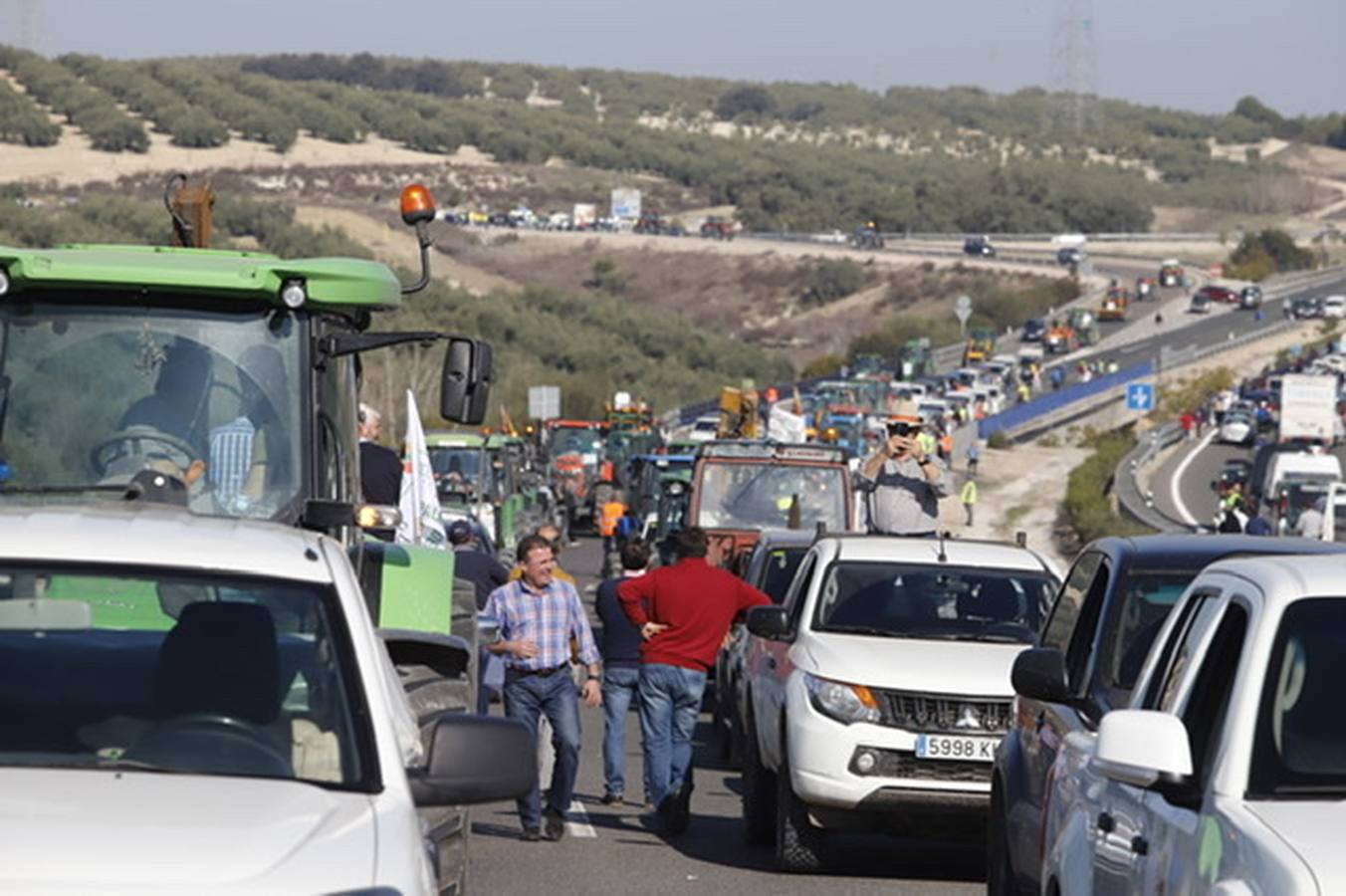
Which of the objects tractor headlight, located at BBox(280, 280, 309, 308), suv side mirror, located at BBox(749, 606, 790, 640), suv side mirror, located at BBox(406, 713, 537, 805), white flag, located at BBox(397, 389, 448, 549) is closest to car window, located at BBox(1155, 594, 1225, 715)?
suv side mirror, located at BBox(406, 713, 537, 805)

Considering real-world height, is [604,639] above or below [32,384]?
below

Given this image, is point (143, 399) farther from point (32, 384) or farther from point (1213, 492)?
point (1213, 492)

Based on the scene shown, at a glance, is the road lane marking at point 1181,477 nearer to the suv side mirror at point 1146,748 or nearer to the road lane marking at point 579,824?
the road lane marking at point 579,824

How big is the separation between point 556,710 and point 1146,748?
9712 mm

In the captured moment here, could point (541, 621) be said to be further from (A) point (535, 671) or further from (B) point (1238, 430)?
(B) point (1238, 430)

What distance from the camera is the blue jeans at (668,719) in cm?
1622

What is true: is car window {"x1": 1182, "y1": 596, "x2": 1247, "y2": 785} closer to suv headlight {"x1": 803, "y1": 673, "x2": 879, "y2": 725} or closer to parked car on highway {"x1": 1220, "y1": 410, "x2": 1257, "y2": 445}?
suv headlight {"x1": 803, "y1": 673, "x2": 879, "y2": 725}

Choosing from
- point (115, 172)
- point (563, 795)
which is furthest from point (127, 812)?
point (115, 172)

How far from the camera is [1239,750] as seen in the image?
6.56 meters

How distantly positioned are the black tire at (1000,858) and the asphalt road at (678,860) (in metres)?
3.08

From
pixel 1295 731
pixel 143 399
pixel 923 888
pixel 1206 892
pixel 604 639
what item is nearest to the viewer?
pixel 1206 892

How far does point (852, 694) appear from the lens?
14.6 m

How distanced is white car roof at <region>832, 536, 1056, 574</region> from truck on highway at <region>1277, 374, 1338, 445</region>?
70.5m

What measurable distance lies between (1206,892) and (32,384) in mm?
5947
